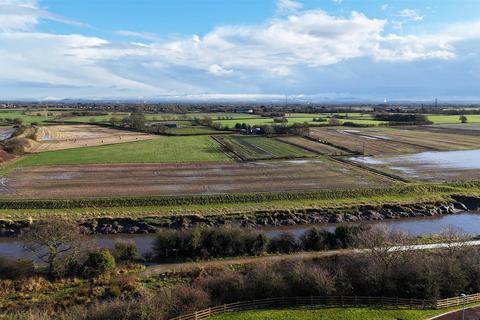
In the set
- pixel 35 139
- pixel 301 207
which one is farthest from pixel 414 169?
pixel 35 139

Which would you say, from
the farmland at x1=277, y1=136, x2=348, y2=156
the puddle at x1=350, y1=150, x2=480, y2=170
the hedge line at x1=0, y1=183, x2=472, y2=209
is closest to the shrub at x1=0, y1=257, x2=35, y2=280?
the hedge line at x1=0, y1=183, x2=472, y2=209

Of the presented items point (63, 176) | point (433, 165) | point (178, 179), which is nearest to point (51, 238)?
point (178, 179)

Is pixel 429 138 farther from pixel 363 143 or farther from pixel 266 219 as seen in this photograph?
pixel 266 219

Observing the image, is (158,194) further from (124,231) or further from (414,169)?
(414,169)

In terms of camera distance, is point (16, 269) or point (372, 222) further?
point (372, 222)

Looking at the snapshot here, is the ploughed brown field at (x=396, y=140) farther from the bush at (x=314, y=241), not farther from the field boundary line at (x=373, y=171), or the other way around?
the bush at (x=314, y=241)

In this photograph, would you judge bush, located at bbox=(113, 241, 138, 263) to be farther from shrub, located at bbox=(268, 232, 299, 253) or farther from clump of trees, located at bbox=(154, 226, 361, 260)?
shrub, located at bbox=(268, 232, 299, 253)
